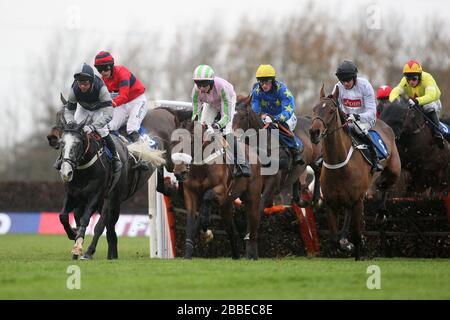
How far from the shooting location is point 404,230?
15836 millimetres

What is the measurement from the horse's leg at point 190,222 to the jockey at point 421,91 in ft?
15.3

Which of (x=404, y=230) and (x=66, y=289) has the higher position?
(x=66, y=289)

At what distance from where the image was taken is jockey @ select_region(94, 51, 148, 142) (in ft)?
52.1

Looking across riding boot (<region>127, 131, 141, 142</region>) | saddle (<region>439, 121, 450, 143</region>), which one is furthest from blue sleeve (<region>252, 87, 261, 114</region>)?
saddle (<region>439, 121, 450, 143</region>)

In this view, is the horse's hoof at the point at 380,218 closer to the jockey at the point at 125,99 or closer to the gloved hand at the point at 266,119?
the gloved hand at the point at 266,119

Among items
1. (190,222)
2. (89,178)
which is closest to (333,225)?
(190,222)

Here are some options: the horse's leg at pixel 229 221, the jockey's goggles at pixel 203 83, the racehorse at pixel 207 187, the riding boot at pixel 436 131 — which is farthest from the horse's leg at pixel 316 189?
the jockey's goggles at pixel 203 83

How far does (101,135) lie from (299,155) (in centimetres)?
367

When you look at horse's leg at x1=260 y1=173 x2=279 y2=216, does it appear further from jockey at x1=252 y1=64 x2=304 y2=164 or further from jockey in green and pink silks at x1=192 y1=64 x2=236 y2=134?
jockey in green and pink silks at x1=192 y1=64 x2=236 y2=134

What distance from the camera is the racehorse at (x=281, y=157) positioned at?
1564cm

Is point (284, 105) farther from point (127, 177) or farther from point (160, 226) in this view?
point (160, 226)

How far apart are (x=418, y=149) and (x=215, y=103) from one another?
4.33m
